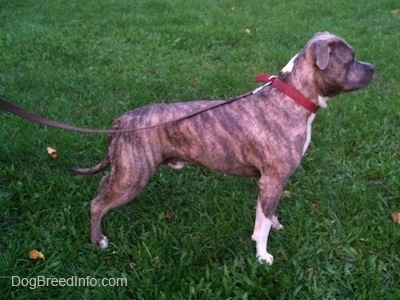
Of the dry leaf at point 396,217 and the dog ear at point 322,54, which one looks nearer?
the dog ear at point 322,54

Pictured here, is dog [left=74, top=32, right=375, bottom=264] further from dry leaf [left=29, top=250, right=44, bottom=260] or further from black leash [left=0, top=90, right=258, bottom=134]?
dry leaf [left=29, top=250, right=44, bottom=260]

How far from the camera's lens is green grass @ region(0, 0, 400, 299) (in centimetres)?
318

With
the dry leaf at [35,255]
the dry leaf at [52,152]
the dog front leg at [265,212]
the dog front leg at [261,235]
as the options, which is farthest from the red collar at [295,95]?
the dry leaf at [52,152]

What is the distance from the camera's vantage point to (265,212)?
3264 mm

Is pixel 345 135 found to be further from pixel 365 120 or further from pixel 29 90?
pixel 29 90

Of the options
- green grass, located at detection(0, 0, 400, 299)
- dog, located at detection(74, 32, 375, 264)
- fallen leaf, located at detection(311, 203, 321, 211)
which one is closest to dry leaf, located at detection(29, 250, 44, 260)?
green grass, located at detection(0, 0, 400, 299)

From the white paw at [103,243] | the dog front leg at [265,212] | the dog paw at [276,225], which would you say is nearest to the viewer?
the dog front leg at [265,212]

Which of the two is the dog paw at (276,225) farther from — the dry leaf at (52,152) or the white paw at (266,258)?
the dry leaf at (52,152)

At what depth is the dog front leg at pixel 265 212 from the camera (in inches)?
126

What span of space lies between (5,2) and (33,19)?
173 centimetres

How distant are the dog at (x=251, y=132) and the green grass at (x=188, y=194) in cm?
36

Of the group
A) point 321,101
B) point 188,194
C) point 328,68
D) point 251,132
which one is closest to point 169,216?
point 188,194

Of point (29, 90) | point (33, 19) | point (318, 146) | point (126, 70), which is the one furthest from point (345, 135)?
point (33, 19)

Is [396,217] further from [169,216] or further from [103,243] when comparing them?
[103,243]
